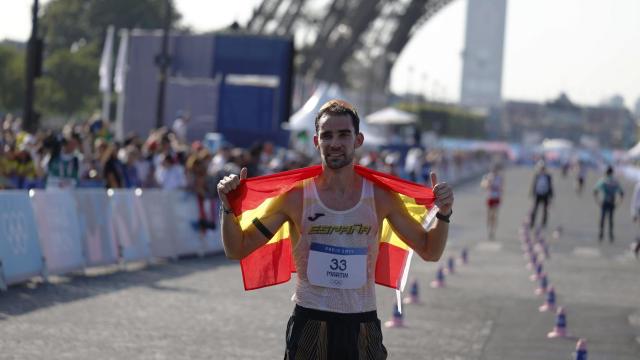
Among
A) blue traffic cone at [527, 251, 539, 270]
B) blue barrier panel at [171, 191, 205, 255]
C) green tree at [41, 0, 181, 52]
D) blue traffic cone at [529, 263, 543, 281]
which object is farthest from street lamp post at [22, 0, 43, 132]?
green tree at [41, 0, 181, 52]

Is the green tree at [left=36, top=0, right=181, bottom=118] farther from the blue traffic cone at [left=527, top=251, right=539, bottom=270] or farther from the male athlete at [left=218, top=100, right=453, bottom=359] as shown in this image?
the male athlete at [left=218, top=100, right=453, bottom=359]

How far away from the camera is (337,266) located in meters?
5.68

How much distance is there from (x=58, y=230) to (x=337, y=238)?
918cm

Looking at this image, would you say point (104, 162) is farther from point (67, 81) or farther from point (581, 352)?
point (67, 81)

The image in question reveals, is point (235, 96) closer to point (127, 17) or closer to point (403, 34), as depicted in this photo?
point (403, 34)

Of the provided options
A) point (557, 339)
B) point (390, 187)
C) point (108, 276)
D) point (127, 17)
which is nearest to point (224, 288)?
point (108, 276)

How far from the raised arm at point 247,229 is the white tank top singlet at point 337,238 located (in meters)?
0.15

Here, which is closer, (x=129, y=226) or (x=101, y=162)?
(x=129, y=226)

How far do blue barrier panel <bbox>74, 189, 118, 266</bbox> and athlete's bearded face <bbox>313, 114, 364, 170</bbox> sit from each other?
9711 millimetres

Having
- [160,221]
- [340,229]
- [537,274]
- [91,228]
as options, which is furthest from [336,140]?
[160,221]

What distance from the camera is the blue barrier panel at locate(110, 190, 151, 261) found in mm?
16062

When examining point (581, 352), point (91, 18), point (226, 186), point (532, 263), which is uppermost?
point (91, 18)

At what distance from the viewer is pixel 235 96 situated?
34562mm

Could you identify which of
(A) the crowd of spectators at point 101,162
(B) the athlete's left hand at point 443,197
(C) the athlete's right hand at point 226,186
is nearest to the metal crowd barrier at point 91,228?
(A) the crowd of spectators at point 101,162
